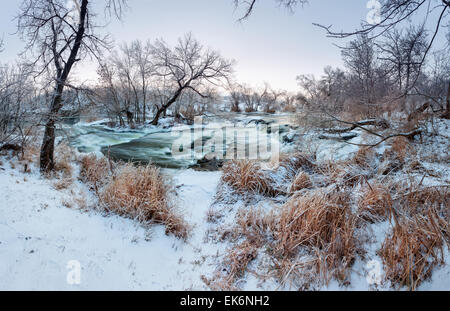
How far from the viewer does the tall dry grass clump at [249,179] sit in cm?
454

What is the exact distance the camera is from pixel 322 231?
2.84m

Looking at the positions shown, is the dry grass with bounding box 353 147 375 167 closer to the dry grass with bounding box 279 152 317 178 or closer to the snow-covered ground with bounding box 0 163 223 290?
the dry grass with bounding box 279 152 317 178

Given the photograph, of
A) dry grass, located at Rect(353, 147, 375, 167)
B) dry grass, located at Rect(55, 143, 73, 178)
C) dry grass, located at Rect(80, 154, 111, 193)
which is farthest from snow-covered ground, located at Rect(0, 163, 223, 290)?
dry grass, located at Rect(353, 147, 375, 167)

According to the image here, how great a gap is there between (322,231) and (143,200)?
2.88m

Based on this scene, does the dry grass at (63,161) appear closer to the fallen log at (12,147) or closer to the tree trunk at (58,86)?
the tree trunk at (58,86)

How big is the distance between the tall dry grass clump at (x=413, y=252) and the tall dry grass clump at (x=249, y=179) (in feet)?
7.54

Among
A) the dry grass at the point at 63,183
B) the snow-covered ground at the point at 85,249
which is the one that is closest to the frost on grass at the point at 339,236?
the snow-covered ground at the point at 85,249

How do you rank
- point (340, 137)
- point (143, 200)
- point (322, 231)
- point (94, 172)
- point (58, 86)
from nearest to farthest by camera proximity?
point (322, 231) < point (143, 200) < point (58, 86) < point (94, 172) < point (340, 137)

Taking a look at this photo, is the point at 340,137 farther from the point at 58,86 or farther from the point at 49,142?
the point at 49,142

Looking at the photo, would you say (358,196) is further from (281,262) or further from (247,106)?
(247,106)

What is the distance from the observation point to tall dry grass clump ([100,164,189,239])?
11.1ft

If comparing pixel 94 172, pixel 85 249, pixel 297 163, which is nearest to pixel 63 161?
pixel 94 172

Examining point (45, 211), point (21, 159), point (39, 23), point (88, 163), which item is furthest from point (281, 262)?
point (39, 23)
